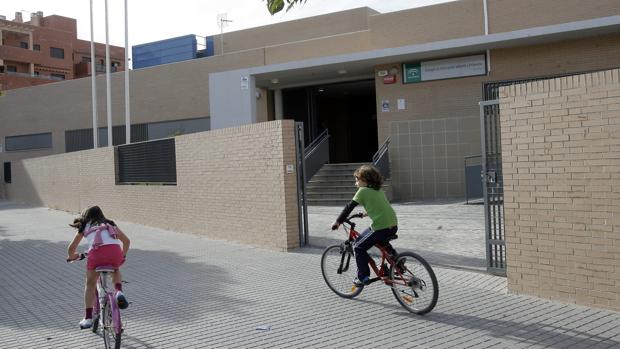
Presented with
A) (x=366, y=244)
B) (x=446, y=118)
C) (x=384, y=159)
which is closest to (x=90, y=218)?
(x=366, y=244)

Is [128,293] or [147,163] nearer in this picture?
[128,293]

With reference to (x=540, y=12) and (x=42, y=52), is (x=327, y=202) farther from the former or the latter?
(x=42, y=52)

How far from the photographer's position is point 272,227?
10664mm

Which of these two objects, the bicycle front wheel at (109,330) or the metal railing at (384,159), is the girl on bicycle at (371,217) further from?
the metal railing at (384,159)

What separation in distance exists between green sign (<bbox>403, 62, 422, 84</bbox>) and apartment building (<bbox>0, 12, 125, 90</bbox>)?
4657cm

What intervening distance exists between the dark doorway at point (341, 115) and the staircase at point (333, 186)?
186 inches

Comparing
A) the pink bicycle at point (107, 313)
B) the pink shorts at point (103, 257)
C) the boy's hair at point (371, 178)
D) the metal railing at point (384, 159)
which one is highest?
the metal railing at point (384, 159)

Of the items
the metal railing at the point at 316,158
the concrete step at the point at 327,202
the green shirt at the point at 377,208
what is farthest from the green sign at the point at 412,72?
the green shirt at the point at 377,208

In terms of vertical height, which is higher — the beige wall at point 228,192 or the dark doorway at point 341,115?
the dark doorway at point 341,115

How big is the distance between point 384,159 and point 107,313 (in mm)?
13295

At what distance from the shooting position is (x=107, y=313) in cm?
507

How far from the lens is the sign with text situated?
57.2ft

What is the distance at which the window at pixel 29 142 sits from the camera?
34219 mm

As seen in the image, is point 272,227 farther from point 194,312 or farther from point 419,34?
point 419,34
